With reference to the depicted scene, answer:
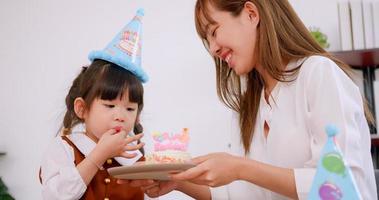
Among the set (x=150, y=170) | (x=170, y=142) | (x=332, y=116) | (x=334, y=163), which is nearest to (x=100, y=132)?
(x=170, y=142)

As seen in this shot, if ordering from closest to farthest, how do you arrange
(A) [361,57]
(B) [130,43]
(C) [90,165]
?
(C) [90,165] < (B) [130,43] < (A) [361,57]

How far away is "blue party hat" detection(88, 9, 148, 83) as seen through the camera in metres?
1.54

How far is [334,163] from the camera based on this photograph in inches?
25.1

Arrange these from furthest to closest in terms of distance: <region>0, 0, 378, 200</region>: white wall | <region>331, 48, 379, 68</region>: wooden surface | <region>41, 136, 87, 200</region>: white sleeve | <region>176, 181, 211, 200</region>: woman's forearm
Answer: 1. <region>0, 0, 378, 200</region>: white wall
2. <region>331, 48, 379, 68</region>: wooden surface
3. <region>176, 181, 211, 200</region>: woman's forearm
4. <region>41, 136, 87, 200</region>: white sleeve

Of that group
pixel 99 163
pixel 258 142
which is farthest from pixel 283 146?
pixel 99 163

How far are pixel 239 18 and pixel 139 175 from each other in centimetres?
51

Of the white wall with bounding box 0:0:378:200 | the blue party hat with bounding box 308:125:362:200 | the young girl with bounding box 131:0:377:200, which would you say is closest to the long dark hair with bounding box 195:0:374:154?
the young girl with bounding box 131:0:377:200

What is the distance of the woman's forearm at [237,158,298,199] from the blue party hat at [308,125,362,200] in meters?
0.44

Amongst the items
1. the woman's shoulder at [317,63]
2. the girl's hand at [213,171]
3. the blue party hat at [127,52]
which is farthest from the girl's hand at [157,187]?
the woman's shoulder at [317,63]

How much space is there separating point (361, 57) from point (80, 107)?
1.44 m

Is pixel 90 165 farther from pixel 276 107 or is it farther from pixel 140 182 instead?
pixel 276 107

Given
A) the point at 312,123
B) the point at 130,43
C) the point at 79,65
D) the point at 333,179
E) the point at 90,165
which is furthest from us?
the point at 79,65

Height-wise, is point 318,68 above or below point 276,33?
below

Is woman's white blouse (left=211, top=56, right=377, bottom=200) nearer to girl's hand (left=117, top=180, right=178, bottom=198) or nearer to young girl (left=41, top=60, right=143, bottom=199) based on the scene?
girl's hand (left=117, top=180, right=178, bottom=198)
